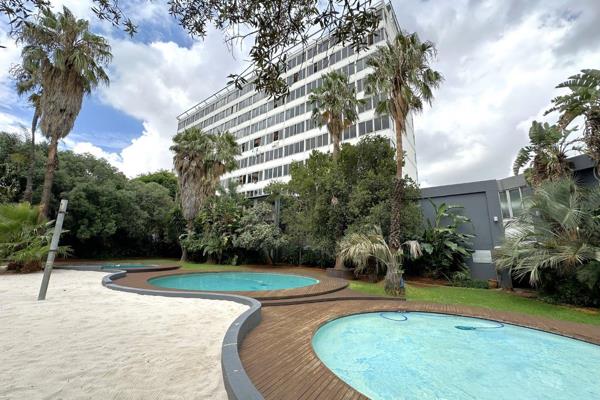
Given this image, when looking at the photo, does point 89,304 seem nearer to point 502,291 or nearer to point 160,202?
point 502,291

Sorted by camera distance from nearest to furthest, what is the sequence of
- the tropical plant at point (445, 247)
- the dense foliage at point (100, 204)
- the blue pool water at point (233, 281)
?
the blue pool water at point (233, 281), the tropical plant at point (445, 247), the dense foliage at point (100, 204)

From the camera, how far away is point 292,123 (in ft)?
117

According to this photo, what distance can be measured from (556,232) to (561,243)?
1.59 ft

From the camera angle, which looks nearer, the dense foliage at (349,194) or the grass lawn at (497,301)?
the grass lawn at (497,301)

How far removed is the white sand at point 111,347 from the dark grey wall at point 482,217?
40.9ft

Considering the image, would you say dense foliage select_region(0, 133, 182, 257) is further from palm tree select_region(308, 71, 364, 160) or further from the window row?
palm tree select_region(308, 71, 364, 160)

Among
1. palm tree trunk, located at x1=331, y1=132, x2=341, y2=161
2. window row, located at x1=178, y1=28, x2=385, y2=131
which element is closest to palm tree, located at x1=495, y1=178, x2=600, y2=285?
palm tree trunk, located at x1=331, y1=132, x2=341, y2=161

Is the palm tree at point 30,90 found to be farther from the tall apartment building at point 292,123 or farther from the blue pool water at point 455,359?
the blue pool water at point 455,359

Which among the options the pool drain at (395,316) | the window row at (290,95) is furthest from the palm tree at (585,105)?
the window row at (290,95)

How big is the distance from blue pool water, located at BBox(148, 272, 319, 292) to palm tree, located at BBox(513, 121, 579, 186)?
446 inches

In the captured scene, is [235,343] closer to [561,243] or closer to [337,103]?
[561,243]

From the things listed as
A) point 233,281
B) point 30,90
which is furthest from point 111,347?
point 30,90

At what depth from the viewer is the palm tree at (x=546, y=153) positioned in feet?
36.5

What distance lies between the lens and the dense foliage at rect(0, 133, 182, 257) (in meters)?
16.6
